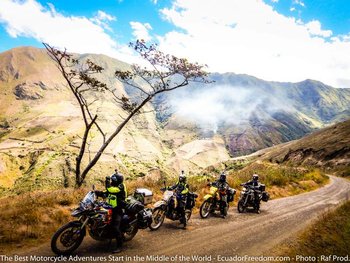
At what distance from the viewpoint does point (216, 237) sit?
11.1 meters

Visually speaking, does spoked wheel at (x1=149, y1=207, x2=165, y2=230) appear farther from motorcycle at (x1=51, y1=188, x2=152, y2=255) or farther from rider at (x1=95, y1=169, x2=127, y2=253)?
rider at (x1=95, y1=169, x2=127, y2=253)

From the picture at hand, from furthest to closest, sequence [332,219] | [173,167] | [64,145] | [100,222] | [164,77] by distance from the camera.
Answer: [173,167] → [64,145] → [164,77] → [332,219] → [100,222]

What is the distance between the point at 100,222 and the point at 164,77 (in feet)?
42.7

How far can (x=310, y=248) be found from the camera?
858 centimetres

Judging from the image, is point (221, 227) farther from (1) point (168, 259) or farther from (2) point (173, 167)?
(2) point (173, 167)

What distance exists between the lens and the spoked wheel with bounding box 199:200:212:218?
1384 cm

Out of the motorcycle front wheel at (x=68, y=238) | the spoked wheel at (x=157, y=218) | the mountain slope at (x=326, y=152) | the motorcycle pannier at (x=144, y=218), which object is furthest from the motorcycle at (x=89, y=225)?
the mountain slope at (x=326, y=152)

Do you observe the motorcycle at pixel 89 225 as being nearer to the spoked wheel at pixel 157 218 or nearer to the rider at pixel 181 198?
the spoked wheel at pixel 157 218

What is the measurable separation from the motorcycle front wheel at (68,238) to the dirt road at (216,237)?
0.99ft

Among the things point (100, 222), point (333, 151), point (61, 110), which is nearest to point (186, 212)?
point (100, 222)

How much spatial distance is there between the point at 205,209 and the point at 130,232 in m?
5.27

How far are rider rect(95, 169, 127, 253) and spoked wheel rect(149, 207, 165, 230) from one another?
2.50m

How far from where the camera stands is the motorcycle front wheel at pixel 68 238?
7853mm

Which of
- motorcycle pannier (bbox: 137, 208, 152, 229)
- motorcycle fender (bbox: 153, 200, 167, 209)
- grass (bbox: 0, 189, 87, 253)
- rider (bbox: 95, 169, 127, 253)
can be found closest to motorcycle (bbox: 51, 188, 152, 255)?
rider (bbox: 95, 169, 127, 253)
